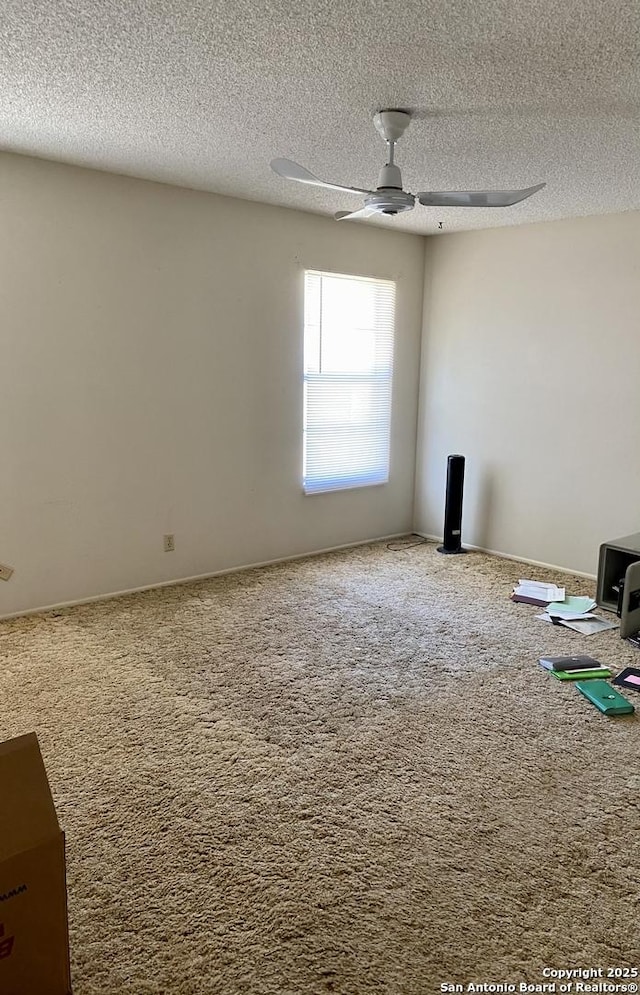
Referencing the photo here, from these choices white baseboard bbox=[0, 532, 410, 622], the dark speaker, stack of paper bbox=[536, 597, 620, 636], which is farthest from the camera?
the dark speaker

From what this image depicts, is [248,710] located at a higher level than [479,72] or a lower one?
lower

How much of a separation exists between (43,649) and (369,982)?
2395mm

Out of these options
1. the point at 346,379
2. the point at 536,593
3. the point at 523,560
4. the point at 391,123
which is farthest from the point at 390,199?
the point at 523,560

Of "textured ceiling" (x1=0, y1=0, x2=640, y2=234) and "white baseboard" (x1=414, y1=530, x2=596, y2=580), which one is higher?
"textured ceiling" (x1=0, y1=0, x2=640, y2=234)

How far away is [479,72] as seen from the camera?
7.49ft

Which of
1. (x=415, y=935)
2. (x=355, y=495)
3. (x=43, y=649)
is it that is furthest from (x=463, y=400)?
(x=415, y=935)

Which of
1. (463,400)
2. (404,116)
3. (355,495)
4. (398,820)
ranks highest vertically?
(404,116)

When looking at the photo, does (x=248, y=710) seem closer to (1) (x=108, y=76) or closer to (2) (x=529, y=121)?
(1) (x=108, y=76)

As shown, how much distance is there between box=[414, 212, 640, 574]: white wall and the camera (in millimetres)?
4461

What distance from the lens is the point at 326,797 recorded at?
228cm

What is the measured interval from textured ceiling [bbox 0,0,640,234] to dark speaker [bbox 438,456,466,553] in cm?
205

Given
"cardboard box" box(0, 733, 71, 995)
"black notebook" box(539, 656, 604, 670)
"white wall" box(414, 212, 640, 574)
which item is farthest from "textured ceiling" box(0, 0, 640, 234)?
"black notebook" box(539, 656, 604, 670)

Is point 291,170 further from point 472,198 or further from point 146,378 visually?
point 146,378

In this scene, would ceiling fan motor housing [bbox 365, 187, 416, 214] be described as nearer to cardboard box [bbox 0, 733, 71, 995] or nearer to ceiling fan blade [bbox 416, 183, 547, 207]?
ceiling fan blade [bbox 416, 183, 547, 207]
